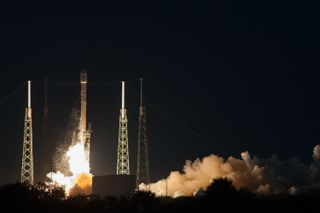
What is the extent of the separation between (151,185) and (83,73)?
1561 cm

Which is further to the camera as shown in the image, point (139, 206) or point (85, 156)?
point (85, 156)

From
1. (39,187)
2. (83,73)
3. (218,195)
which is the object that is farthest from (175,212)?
(83,73)

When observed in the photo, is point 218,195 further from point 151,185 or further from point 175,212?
point 151,185

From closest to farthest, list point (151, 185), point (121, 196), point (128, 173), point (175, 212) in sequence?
point (175, 212)
point (121, 196)
point (128, 173)
point (151, 185)

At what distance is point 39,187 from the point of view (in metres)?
116

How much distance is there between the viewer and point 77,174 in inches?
5138

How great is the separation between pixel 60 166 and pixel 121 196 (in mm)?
17409

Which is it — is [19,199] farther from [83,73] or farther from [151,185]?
[151,185]

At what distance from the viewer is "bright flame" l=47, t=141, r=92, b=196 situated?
129 meters

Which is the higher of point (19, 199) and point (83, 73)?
point (83, 73)

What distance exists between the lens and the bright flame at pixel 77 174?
424 feet

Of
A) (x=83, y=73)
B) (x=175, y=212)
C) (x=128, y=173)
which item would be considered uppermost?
(x=83, y=73)

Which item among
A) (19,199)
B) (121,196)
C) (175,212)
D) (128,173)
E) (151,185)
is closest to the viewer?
(175,212)

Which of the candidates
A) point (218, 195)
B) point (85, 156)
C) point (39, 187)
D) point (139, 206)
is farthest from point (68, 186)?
point (218, 195)
